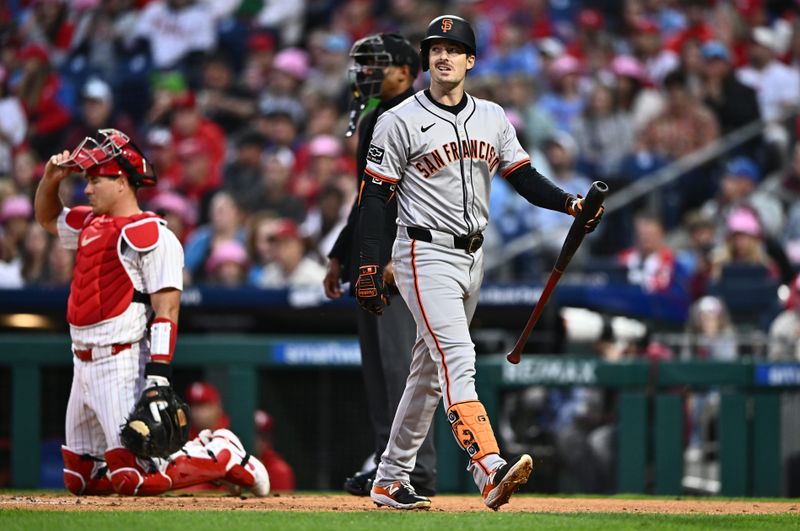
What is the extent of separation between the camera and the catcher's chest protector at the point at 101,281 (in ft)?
19.3

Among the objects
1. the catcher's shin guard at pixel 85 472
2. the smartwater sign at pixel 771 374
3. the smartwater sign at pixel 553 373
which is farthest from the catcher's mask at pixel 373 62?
the smartwater sign at pixel 771 374

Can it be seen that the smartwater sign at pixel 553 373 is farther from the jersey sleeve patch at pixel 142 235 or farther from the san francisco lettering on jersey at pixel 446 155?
the san francisco lettering on jersey at pixel 446 155

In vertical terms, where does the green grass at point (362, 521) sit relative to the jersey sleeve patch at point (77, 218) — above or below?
below

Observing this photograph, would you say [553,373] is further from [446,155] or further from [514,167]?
[446,155]

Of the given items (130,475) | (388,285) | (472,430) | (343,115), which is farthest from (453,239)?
(343,115)

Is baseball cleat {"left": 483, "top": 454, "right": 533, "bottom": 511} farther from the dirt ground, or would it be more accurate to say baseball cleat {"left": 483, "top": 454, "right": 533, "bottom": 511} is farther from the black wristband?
the black wristband

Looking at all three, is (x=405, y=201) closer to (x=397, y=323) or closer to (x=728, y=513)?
(x=397, y=323)

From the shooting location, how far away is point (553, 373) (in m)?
8.48

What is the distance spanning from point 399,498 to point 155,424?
1.05 m

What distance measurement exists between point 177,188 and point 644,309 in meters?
5.54

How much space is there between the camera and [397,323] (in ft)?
20.3

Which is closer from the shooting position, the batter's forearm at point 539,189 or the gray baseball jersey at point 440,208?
the gray baseball jersey at point 440,208

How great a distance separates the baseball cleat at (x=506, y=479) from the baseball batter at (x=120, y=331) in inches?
58.9

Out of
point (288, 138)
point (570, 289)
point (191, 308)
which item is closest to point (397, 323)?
point (570, 289)
